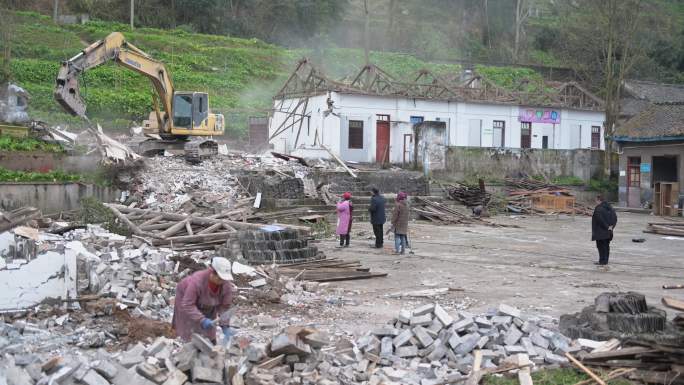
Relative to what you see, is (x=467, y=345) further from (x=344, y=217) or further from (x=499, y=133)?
(x=499, y=133)

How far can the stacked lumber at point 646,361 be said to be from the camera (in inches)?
299

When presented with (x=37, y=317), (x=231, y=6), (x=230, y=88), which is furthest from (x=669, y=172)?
(x=231, y=6)

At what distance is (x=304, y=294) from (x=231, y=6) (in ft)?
162

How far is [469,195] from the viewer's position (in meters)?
29.7

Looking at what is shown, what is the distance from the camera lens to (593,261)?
1681cm

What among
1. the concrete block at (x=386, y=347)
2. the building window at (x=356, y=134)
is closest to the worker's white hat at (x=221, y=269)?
the concrete block at (x=386, y=347)

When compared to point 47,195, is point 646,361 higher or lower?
lower

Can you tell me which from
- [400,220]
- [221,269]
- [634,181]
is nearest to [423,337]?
[221,269]

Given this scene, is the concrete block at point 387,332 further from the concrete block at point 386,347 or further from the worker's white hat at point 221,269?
the worker's white hat at point 221,269

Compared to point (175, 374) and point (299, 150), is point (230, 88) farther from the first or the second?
point (175, 374)

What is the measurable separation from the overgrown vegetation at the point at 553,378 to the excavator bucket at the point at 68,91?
16773mm

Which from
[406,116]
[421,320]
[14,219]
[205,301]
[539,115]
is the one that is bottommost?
[421,320]

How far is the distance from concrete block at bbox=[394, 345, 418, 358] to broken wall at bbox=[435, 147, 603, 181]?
79.7ft

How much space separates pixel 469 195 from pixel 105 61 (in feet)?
50.1
